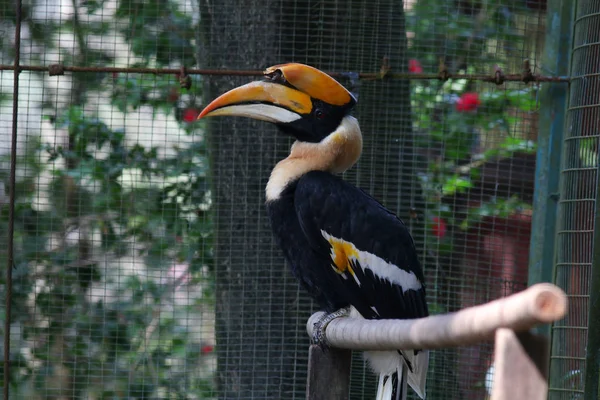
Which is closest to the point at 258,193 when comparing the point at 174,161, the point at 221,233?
the point at 221,233

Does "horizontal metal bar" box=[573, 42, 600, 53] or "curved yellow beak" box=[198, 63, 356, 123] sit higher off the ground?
"horizontal metal bar" box=[573, 42, 600, 53]

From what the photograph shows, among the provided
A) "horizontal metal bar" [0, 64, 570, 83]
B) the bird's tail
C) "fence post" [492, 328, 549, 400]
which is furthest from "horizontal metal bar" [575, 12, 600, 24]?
"fence post" [492, 328, 549, 400]

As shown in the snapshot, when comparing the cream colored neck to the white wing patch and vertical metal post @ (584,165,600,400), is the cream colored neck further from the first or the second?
vertical metal post @ (584,165,600,400)

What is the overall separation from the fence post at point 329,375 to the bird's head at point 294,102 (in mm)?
821

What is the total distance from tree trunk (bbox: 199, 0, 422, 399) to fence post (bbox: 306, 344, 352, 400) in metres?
1.16

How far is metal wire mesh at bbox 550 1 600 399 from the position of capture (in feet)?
8.84

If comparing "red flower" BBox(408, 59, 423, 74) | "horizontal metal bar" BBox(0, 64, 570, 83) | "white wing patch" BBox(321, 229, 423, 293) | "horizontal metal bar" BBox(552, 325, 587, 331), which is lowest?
Answer: "horizontal metal bar" BBox(552, 325, 587, 331)

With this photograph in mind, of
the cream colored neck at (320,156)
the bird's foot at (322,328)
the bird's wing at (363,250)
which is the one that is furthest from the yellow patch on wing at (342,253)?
the cream colored neck at (320,156)

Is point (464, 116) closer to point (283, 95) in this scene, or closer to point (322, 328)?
point (283, 95)

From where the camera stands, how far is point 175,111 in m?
3.53

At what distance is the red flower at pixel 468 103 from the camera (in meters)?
3.45

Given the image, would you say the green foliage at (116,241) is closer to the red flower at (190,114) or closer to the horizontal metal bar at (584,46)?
the red flower at (190,114)

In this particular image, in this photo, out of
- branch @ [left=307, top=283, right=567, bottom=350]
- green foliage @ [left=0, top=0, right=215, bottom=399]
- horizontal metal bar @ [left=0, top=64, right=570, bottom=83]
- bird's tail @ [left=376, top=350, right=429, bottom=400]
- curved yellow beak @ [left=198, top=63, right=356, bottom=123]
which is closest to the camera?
branch @ [left=307, top=283, right=567, bottom=350]

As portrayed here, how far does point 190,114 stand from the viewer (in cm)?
351
